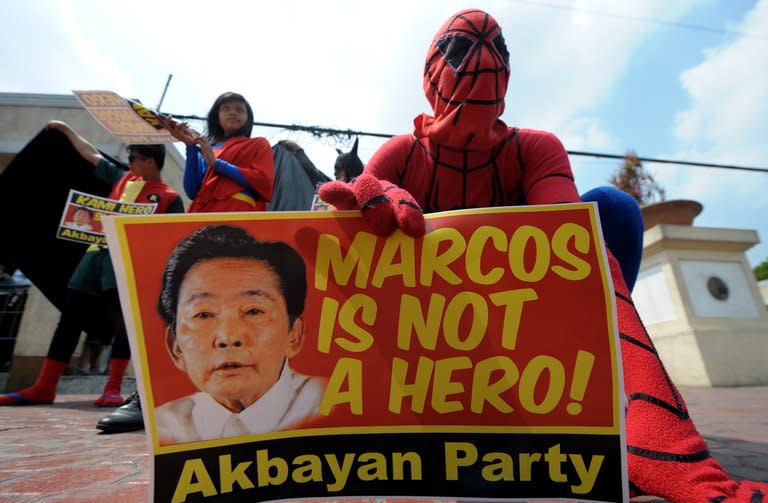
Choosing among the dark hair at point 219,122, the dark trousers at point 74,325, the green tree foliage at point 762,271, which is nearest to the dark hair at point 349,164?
the dark hair at point 219,122

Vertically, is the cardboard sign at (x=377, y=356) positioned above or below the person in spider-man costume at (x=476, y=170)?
below

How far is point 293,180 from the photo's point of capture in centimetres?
357

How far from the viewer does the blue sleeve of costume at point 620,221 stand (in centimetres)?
101

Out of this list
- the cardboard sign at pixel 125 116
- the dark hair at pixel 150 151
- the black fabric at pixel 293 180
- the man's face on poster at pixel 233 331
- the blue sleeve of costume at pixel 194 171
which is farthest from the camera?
the black fabric at pixel 293 180

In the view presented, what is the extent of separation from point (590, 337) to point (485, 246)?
8.6 inches

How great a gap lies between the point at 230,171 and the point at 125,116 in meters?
0.39

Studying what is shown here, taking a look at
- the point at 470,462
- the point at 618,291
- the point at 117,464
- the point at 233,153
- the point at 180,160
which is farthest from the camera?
the point at 180,160

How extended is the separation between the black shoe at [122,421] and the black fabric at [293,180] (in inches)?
72.7

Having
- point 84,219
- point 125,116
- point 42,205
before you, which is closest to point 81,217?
point 84,219

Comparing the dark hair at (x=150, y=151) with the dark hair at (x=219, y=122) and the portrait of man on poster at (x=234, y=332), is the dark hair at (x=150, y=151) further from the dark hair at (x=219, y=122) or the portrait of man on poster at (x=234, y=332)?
the portrait of man on poster at (x=234, y=332)

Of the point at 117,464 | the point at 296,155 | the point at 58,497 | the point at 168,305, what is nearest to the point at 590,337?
the point at 168,305

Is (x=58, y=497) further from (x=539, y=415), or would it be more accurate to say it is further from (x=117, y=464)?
(x=539, y=415)

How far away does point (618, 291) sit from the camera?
0.82m

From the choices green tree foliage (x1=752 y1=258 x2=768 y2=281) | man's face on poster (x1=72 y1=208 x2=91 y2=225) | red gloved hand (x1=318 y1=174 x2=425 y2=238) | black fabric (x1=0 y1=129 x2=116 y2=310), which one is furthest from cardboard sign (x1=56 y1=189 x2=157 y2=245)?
green tree foliage (x1=752 y1=258 x2=768 y2=281)
